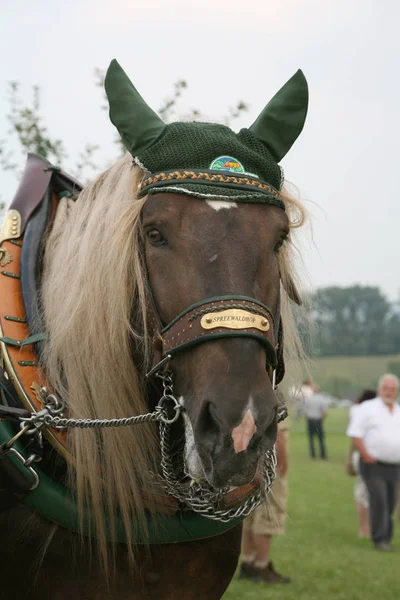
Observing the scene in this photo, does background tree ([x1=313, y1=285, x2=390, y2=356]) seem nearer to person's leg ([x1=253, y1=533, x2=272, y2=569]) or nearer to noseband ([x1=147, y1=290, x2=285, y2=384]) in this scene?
person's leg ([x1=253, y1=533, x2=272, y2=569])

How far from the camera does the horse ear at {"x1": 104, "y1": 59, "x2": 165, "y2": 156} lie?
8.48 feet

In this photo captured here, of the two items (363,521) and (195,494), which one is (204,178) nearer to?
(195,494)

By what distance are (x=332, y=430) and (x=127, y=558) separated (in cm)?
3001

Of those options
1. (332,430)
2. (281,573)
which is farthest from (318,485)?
(332,430)

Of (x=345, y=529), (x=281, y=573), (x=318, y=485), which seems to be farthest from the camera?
(x=318, y=485)

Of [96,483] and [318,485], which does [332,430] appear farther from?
[96,483]

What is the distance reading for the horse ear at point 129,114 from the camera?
258 cm

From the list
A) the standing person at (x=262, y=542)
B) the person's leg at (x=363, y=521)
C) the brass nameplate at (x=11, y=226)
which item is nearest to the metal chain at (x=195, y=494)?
the brass nameplate at (x=11, y=226)

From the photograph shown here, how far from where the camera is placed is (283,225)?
2.53m

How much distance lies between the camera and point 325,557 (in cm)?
841

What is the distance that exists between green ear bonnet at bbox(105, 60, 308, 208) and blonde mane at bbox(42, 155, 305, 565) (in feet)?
0.42

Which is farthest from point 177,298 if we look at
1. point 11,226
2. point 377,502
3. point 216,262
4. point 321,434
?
point 321,434

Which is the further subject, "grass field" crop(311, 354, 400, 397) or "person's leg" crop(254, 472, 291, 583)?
"grass field" crop(311, 354, 400, 397)

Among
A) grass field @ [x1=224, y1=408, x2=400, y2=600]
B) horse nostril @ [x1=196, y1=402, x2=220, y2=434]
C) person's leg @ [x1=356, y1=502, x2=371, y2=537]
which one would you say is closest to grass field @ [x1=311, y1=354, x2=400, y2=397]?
grass field @ [x1=224, y1=408, x2=400, y2=600]
